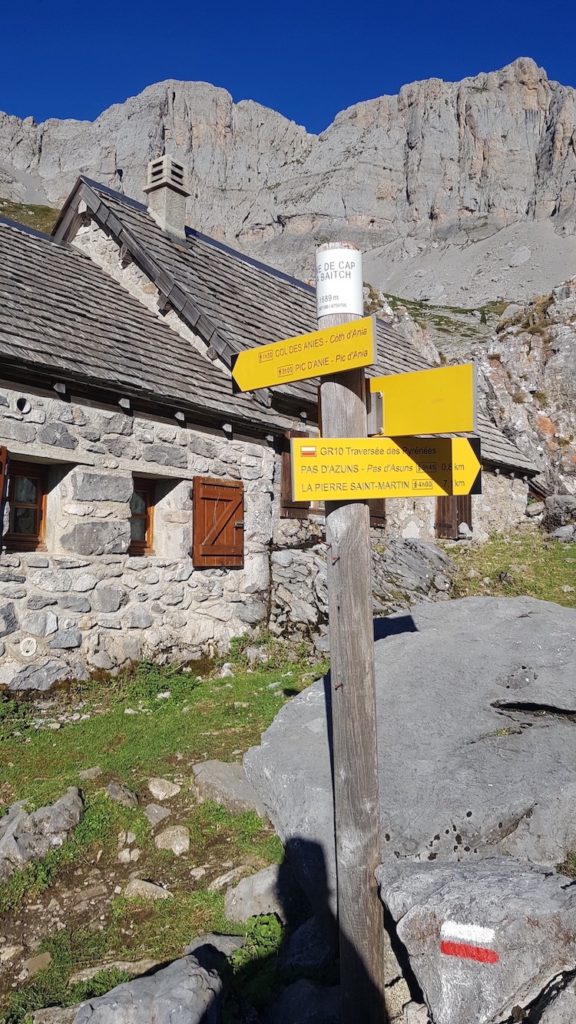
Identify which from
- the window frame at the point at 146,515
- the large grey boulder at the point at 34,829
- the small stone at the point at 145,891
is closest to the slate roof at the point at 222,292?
the window frame at the point at 146,515

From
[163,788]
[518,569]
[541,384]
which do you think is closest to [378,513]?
[518,569]

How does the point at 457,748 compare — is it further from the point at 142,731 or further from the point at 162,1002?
the point at 142,731

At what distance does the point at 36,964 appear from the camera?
3367 millimetres

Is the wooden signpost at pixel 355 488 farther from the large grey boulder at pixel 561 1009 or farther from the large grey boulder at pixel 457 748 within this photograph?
the large grey boulder at pixel 561 1009

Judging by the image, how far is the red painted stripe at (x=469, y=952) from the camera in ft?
7.97

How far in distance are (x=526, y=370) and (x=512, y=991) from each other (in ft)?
70.8

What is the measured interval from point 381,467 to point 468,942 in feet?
6.18

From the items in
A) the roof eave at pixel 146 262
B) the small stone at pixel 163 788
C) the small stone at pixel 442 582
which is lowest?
the small stone at pixel 163 788

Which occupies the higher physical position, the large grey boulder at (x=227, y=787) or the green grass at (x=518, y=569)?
the green grass at (x=518, y=569)

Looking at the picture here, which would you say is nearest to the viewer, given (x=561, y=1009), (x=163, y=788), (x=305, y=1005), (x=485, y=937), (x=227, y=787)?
(x=561, y=1009)

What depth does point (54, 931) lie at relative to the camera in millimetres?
3615

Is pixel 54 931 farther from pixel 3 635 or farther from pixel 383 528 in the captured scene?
pixel 383 528

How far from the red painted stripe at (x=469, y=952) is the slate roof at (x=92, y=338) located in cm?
628

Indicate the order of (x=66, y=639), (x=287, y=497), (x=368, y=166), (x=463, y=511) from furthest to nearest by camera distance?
(x=368, y=166) < (x=463, y=511) < (x=287, y=497) < (x=66, y=639)
